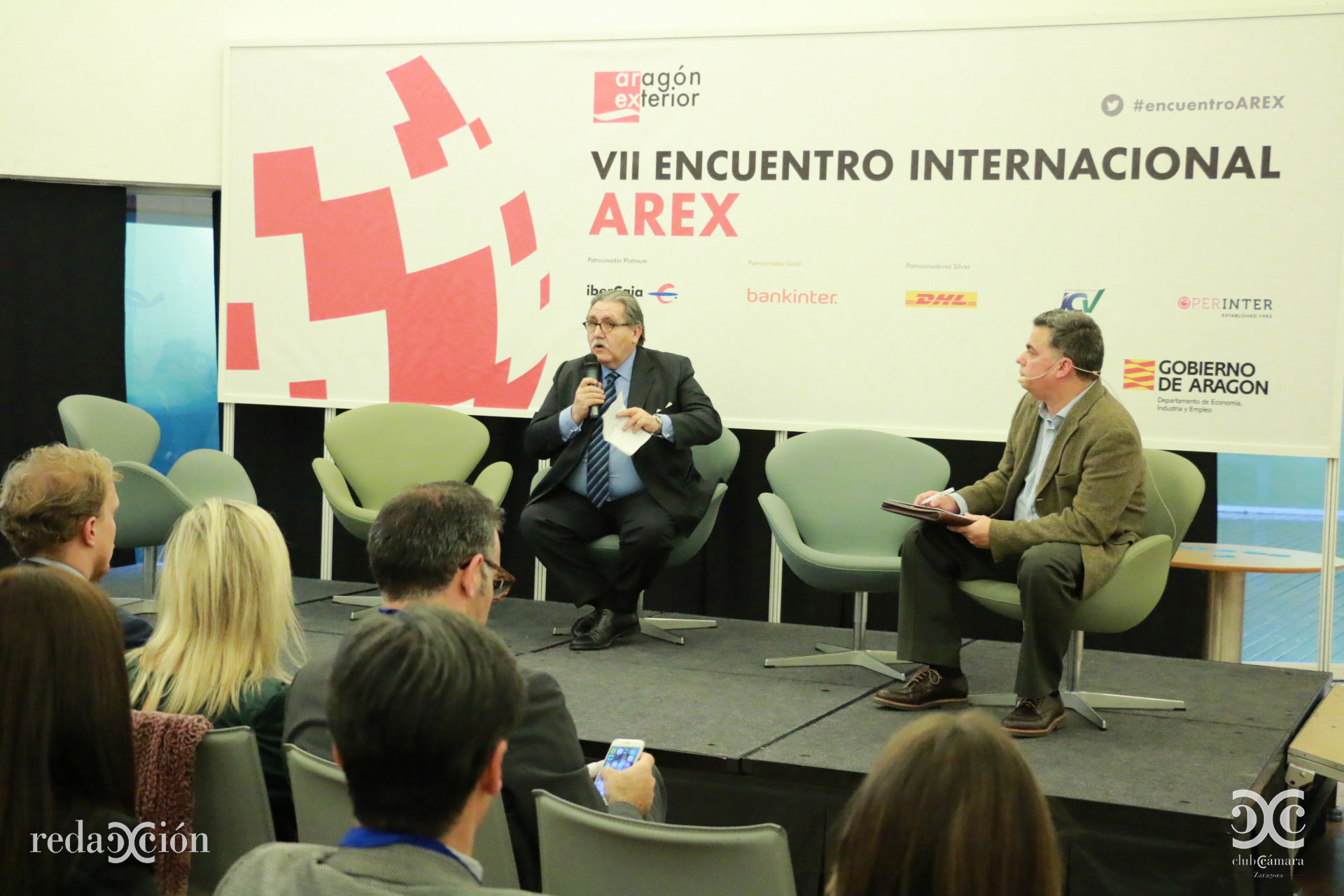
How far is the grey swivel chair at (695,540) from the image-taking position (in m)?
4.93

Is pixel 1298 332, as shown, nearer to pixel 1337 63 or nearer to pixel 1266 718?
pixel 1337 63

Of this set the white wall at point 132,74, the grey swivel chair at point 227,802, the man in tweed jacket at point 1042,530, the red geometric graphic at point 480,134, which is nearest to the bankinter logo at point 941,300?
the man in tweed jacket at point 1042,530

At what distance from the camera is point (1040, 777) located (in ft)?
10.7

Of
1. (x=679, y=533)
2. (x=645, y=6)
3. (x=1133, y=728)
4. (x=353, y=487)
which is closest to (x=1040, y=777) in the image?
(x=1133, y=728)

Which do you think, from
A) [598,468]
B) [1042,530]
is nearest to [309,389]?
[598,468]

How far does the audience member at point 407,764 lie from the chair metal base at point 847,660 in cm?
342

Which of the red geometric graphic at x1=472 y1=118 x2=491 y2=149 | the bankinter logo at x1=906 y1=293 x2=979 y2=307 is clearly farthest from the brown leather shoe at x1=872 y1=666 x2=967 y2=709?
the red geometric graphic at x1=472 y1=118 x2=491 y2=149

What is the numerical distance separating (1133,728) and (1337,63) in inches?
106

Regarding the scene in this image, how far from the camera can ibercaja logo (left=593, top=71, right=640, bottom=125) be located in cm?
557

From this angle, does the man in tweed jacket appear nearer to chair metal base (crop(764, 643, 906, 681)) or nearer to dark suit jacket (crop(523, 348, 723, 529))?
chair metal base (crop(764, 643, 906, 681))

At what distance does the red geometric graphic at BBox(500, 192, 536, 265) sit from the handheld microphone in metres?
0.80

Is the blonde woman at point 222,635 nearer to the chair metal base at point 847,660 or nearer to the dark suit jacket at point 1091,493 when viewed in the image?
the dark suit jacket at point 1091,493

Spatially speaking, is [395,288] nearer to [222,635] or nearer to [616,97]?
[616,97]

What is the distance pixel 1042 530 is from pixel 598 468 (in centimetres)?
185
